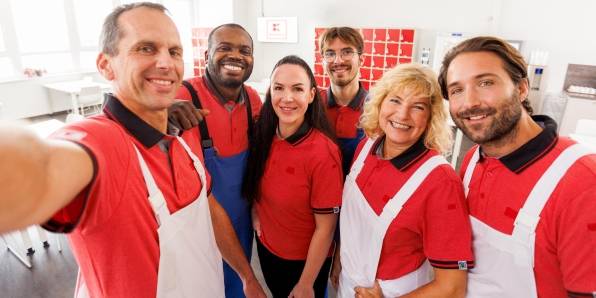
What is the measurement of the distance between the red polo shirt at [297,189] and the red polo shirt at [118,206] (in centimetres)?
53

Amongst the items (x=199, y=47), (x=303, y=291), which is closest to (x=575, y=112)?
(x=303, y=291)

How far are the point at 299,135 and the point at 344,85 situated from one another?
2.23 ft

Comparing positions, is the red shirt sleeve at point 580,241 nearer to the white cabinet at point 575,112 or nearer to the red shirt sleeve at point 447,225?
the red shirt sleeve at point 447,225

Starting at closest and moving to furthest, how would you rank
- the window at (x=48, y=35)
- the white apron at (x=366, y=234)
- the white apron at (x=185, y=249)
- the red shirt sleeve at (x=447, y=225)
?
the white apron at (x=185, y=249) < the red shirt sleeve at (x=447, y=225) < the white apron at (x=366, y=234) < the window at (x=48, y=35)

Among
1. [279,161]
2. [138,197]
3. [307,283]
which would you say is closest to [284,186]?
[279,161]

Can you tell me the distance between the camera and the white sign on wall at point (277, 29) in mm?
6643

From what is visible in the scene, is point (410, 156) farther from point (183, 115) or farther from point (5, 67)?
point (5, 67)

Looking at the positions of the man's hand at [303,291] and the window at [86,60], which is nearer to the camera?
the man's hand at [303,291]

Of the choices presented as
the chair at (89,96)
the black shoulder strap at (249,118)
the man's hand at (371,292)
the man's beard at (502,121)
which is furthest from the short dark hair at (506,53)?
the chair at (89,96)

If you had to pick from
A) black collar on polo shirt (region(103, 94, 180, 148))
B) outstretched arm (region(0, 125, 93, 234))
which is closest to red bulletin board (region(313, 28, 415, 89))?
black collar on polo shirt (region(103, 94, 180, 148))

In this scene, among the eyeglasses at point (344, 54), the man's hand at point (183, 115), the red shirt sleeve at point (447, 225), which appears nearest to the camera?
the red shirt sleeve at point (447, 225)

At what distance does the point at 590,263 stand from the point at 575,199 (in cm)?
15

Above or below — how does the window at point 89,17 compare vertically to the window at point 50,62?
above

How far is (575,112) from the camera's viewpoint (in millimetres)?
4105
